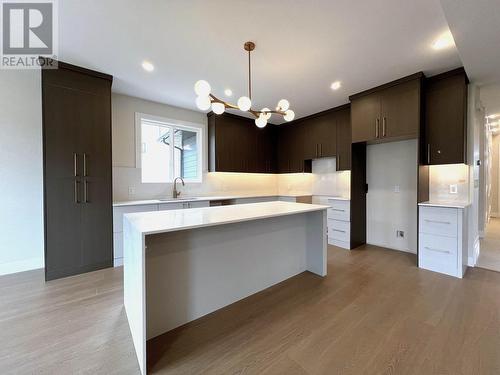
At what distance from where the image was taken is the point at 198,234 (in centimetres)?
193

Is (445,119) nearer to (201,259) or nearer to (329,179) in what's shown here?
(329,179)

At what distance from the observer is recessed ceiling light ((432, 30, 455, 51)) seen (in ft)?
7.23

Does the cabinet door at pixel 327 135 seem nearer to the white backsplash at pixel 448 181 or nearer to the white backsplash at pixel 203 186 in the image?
the white backsplash at pixel 448 181

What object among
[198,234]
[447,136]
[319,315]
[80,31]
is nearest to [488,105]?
[447,136]

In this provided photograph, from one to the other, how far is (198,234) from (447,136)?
3550mm

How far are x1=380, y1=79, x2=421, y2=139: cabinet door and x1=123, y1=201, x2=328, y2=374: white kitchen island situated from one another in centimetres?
179

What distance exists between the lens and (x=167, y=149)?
4.34 metres

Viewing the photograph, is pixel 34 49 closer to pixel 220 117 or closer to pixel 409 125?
pixel 220 117

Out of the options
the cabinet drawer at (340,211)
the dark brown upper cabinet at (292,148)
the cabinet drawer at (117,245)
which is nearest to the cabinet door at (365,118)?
the cabinet drawer at (340,211)

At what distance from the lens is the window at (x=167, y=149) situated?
4043 mm

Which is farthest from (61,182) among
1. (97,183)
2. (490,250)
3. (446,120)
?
(490,250)

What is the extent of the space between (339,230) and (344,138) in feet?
5.92

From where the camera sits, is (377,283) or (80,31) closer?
(80,31)

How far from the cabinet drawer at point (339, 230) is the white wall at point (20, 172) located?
15.5ft
